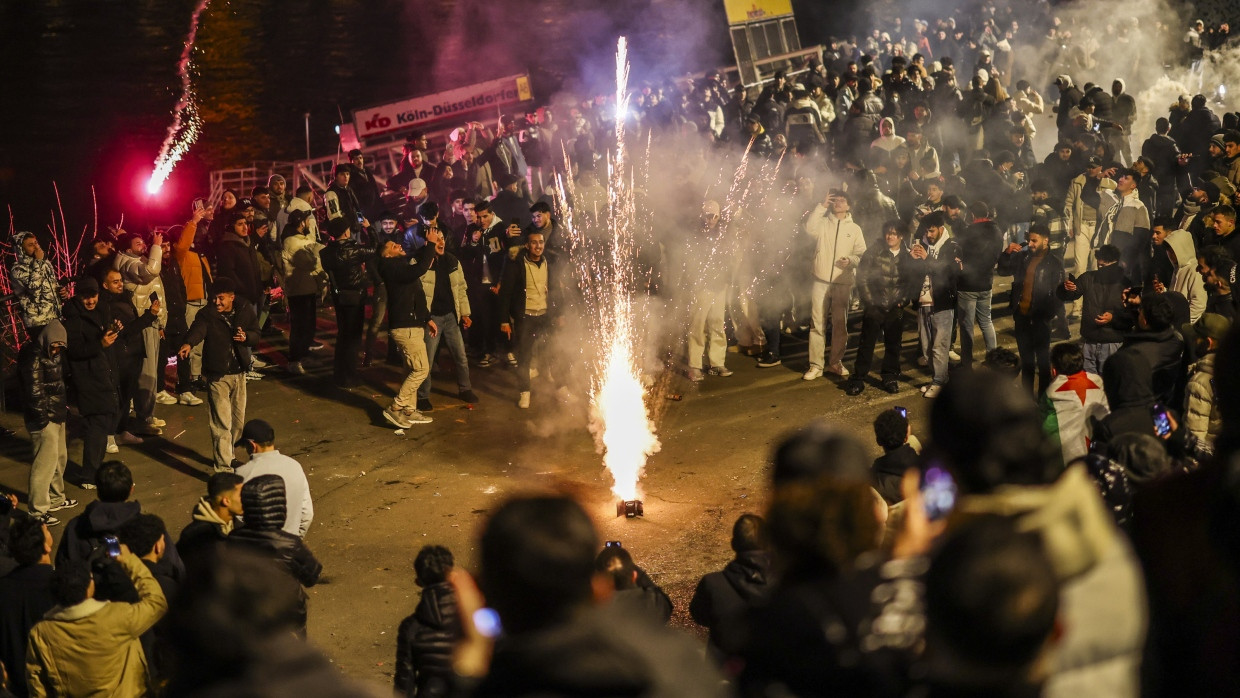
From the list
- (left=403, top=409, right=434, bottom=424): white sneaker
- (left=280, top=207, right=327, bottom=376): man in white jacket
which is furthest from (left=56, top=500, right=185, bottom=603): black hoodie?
(left=280, top=207, right=327, bottom=376): man in white jacket

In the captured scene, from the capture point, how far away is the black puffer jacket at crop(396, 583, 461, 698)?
5004 millimetres

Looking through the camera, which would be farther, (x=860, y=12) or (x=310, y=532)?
(x=860, y=12)

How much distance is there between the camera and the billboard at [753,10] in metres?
21.3

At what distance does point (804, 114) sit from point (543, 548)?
15266 mm

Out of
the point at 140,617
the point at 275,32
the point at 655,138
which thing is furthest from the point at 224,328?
the point at 275,32

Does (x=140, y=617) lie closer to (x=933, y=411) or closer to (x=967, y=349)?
(x=933, y=411)

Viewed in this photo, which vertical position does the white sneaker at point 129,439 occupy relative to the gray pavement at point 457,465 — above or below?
above

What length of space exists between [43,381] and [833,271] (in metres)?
7.40

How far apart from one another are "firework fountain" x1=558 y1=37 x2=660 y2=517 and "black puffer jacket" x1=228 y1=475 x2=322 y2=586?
4198 mm

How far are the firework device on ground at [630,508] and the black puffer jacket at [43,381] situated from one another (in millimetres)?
4438

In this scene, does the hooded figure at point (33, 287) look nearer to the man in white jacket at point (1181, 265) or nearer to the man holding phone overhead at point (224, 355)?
the man holding phone overhead at point (224, 355)

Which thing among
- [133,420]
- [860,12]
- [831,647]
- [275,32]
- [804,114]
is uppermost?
[275,32]

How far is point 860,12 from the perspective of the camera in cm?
3428

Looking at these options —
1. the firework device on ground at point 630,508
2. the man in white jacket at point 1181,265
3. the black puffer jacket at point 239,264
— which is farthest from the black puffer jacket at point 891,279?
the black puffer jacket at point 239,264
